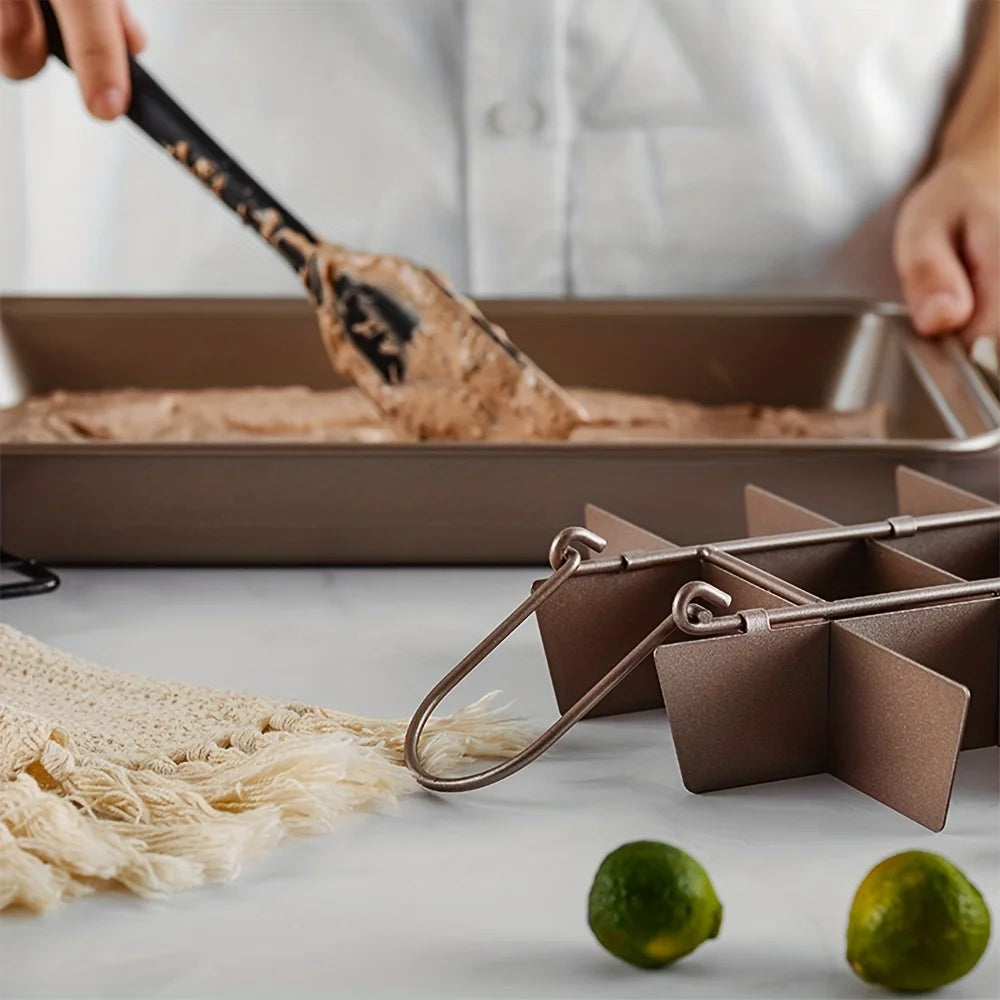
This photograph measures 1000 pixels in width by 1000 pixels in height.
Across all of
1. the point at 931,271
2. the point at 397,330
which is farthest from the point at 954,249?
the point at 397,330

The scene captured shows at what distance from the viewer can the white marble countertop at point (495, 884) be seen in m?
0.55

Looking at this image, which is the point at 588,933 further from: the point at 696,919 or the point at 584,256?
the point at 584,256

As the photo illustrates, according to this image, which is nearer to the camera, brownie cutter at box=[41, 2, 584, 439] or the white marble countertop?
the white marble countertop

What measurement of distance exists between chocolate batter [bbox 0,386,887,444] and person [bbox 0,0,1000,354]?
0.21 m

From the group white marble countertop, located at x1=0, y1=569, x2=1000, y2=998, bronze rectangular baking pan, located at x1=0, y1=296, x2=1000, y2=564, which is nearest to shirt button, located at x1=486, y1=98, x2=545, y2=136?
bronze rectangular baking pan, located at x1=0, y1=296, x2=1000, y2=564

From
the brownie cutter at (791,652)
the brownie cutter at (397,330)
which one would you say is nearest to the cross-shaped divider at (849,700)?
the brownie cutter at (791,652)

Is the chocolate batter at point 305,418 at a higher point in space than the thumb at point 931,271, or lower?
lower

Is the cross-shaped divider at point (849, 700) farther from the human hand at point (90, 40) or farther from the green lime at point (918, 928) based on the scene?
the human hand at point (90, 40)

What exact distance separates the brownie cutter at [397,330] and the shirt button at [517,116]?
29 centimetres

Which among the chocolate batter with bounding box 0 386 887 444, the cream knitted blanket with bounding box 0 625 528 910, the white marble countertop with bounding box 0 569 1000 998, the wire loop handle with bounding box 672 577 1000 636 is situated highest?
the wire loop handle with bounding box 672 577 1000 636

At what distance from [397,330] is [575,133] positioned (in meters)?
0.37

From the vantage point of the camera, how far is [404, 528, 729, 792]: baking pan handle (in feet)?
2.19

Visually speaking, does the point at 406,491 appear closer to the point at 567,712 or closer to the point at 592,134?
the point at 567,712

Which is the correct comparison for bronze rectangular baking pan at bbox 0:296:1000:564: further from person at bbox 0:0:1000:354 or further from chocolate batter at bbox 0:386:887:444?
person at bbox 0:0:1000:354
